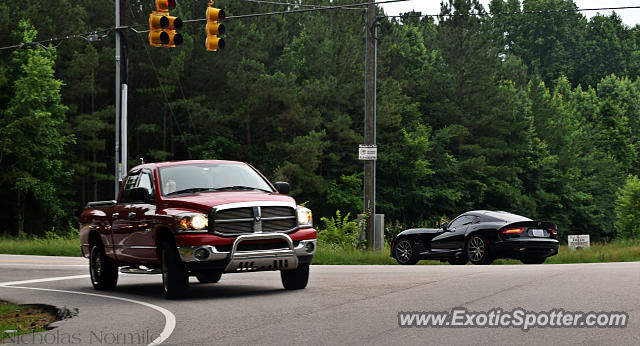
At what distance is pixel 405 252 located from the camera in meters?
23.9

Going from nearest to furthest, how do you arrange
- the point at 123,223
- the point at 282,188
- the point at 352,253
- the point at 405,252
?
the point at 282,188, the point at 123,223, the point at 405,252, the point at 352,253

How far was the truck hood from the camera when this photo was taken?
13.2 meters

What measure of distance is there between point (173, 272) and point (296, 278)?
6.62 ft

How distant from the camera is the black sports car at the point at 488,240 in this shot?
2172 cm

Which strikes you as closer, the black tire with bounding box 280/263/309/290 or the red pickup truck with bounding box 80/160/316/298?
the red pickup truck with bounding box 80/160/316/298

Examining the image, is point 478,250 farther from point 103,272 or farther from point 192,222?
point 192,222

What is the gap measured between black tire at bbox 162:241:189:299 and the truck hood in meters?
0.62

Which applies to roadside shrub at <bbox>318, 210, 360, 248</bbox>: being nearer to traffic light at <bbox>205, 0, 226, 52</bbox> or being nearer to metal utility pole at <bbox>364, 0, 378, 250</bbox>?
metal utility pole at <bbox>364, 0, 378, 250</bbox>

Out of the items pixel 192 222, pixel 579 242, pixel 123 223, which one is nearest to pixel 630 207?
pixel 579 242

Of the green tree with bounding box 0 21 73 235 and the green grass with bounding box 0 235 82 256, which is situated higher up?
the green tree with bounding box 0 21 73 235

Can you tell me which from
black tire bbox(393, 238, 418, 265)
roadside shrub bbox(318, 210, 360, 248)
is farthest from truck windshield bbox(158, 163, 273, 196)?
roadside shrub bbox(318, 210, 360, 248)

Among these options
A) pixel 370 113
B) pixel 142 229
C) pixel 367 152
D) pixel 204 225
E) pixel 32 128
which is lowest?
pixel 142 229

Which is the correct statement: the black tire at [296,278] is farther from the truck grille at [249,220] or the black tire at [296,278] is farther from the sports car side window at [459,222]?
the sports car side window at [459,222]

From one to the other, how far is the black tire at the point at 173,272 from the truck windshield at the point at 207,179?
108cm
